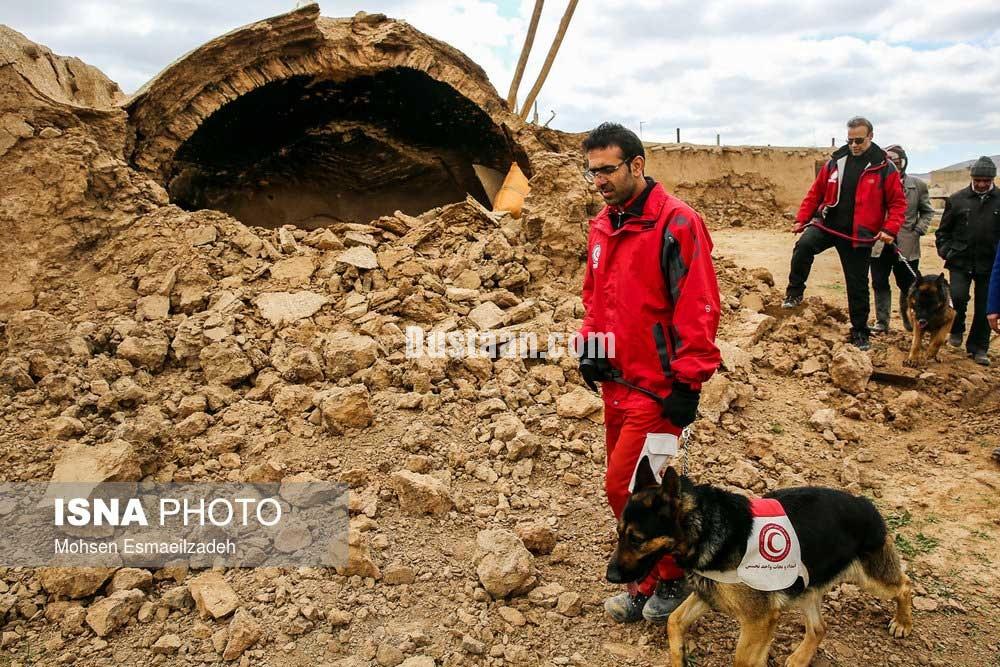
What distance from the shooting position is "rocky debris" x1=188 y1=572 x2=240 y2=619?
105 inches

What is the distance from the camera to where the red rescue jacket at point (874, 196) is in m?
5.27

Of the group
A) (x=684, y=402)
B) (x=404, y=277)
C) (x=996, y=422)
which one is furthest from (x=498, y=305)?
(x=996, y=422)

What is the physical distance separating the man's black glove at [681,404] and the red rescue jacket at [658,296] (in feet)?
0.13

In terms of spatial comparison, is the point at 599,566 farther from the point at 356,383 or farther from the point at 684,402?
the point at 356,383

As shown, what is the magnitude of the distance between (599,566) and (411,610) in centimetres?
96

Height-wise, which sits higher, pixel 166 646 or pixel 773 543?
pixel 773 543

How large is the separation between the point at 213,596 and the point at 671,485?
2.05 meters

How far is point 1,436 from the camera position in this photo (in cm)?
345

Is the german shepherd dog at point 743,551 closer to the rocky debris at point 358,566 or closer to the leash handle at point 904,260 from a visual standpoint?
the rocky debris at point 358,566

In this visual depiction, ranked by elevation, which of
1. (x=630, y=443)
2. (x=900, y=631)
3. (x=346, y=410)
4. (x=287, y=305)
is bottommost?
(x=900, y=631)

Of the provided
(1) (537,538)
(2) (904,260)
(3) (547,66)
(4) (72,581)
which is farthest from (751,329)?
(4) (72,581)

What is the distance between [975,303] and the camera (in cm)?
581

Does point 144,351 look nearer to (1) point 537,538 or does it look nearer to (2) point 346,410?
(2) point 346,410

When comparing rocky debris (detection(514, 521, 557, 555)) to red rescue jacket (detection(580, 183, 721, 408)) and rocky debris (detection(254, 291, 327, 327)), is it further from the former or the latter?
rocky debris (detection(254, 291, 327, 327))
